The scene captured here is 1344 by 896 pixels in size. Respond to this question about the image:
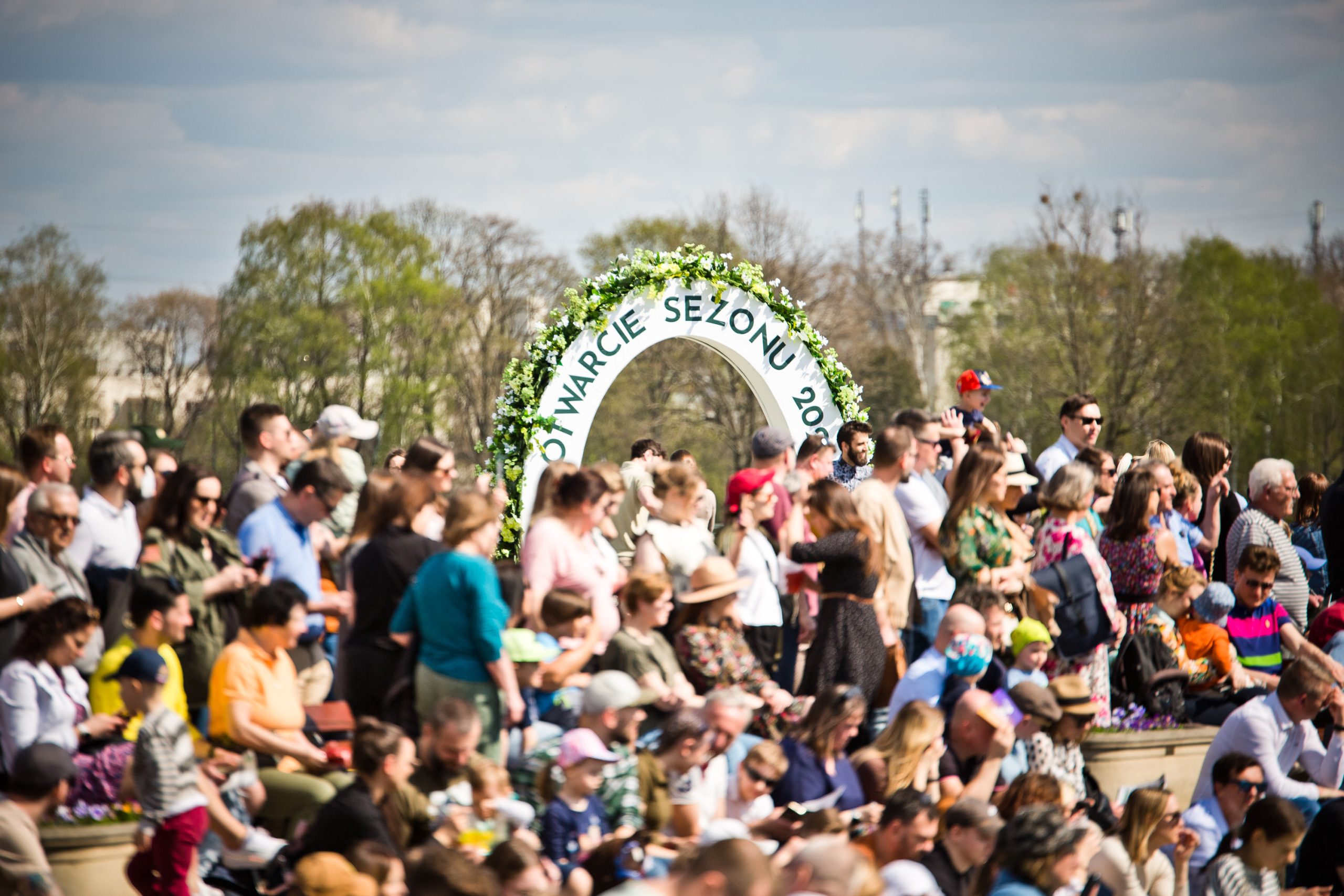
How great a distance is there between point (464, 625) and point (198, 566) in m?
1.29

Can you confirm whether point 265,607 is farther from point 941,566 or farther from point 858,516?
point 941,566

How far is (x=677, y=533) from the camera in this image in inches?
249

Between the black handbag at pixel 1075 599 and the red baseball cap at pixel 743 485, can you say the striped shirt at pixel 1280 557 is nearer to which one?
the black handbag at pixel 1075 599

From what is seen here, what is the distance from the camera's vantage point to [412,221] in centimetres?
3975

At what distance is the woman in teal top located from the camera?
16.3ft

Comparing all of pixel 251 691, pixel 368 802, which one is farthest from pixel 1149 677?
pixel 251 691

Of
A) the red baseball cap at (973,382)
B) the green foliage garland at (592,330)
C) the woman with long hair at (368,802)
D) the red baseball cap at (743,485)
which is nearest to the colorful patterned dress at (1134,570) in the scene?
the red baseball cap at (973,382)

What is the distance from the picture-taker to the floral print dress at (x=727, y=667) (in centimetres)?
590

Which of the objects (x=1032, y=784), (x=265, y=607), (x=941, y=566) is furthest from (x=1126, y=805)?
(x=265, y=607)

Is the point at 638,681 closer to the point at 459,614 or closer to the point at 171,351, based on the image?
the point at 459,614

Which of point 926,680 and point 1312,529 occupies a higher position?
point 1312,529

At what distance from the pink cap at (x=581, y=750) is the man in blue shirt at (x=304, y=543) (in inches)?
54.2

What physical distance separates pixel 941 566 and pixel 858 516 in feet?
3.01

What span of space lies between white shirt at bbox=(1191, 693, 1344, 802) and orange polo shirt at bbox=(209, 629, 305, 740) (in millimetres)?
4159
